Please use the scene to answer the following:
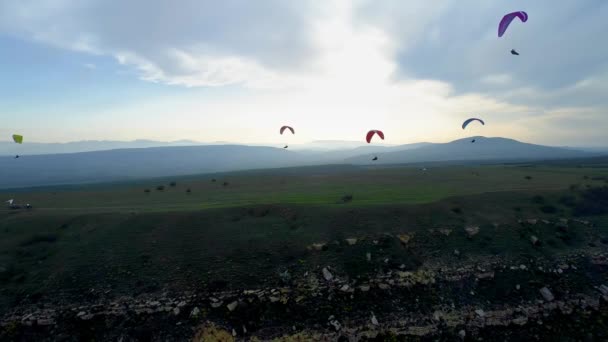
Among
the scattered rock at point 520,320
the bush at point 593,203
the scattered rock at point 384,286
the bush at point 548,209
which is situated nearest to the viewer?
the scattered rock at point 520,320

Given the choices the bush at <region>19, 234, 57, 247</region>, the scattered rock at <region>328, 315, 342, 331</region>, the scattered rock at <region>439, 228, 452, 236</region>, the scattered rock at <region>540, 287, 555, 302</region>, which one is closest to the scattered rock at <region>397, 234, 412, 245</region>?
the scattered rock at <region>439, 228, 452, 236</region>

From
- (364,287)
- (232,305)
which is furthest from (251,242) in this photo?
(364,287)

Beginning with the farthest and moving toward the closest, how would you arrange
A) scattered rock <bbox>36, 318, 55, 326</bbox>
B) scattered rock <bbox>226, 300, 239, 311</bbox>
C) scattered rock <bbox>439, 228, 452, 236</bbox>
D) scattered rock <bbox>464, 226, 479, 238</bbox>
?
scattered rock <bbox>464, 226, 479, 238</bbox>, scattered rock <bbox>439, 228, 452, 236</bbox>, scattered rock <bbox>226, 300, 239, 311</bbox>, scattered rock <bbox>36, 318, 55, 326</bbox>

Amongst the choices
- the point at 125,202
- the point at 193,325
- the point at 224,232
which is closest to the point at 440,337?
the point at 193,325

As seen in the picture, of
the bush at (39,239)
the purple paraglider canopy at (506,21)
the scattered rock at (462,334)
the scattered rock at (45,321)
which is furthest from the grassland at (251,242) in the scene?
the purple paraglider canopy at (506,21)

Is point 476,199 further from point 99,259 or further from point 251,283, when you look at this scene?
point 99,259

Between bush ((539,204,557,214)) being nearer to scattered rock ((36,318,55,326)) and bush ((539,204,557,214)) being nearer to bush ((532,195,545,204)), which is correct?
bush ((532,195,545,204))

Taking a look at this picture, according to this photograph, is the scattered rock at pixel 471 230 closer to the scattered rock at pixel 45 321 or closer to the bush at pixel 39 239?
the scattered rock at pixel 45 321

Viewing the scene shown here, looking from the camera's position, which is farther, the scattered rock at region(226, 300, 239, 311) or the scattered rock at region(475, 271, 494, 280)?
the scattered rock at region(475, 271, 494, 280)
